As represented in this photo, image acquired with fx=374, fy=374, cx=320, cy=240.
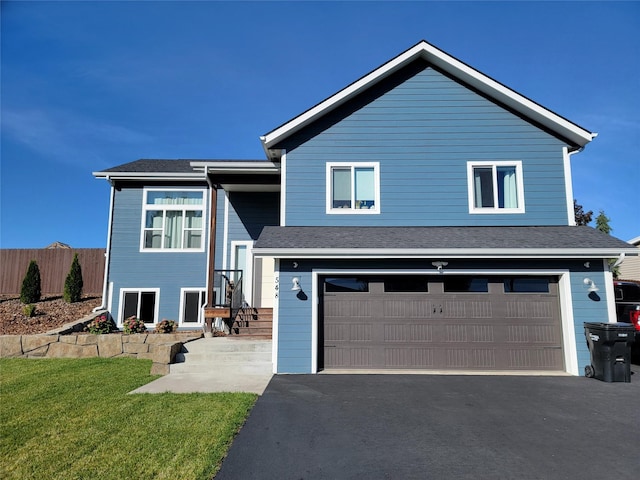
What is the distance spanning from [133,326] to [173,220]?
3734 millimetres

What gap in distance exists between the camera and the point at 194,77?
1264 cm

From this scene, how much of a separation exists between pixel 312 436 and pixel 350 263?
421cm

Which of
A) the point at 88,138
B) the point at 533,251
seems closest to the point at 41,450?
the point at 533,251

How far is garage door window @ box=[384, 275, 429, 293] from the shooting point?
826cm

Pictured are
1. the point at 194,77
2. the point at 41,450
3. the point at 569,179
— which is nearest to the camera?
the point at 41,450

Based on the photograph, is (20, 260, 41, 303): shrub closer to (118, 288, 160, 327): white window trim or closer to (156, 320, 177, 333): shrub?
(118, 288, 160, 327): white window trim

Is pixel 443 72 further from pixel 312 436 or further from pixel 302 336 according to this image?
pixel 312 436

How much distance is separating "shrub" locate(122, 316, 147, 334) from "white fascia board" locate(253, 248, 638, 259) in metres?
6.05

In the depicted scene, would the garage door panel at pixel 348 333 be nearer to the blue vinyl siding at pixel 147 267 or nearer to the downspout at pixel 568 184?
the downspout at pixel 568 184

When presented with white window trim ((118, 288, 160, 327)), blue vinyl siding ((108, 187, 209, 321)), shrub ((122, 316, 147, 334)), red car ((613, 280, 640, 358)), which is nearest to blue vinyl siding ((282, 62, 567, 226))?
red car ((613, 280, 640, 358))

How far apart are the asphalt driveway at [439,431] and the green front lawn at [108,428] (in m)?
0.39

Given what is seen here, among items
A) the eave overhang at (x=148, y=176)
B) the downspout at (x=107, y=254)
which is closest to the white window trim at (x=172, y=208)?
the eave overhang at (x=148, y=176)

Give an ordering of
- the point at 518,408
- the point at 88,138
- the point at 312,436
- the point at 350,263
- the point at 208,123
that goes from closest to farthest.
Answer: the point at 312,436, the point at 518,408, the point at 350,263, the point at 208,123, the point at 88,138

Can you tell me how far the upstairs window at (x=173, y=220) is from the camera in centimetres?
1284
